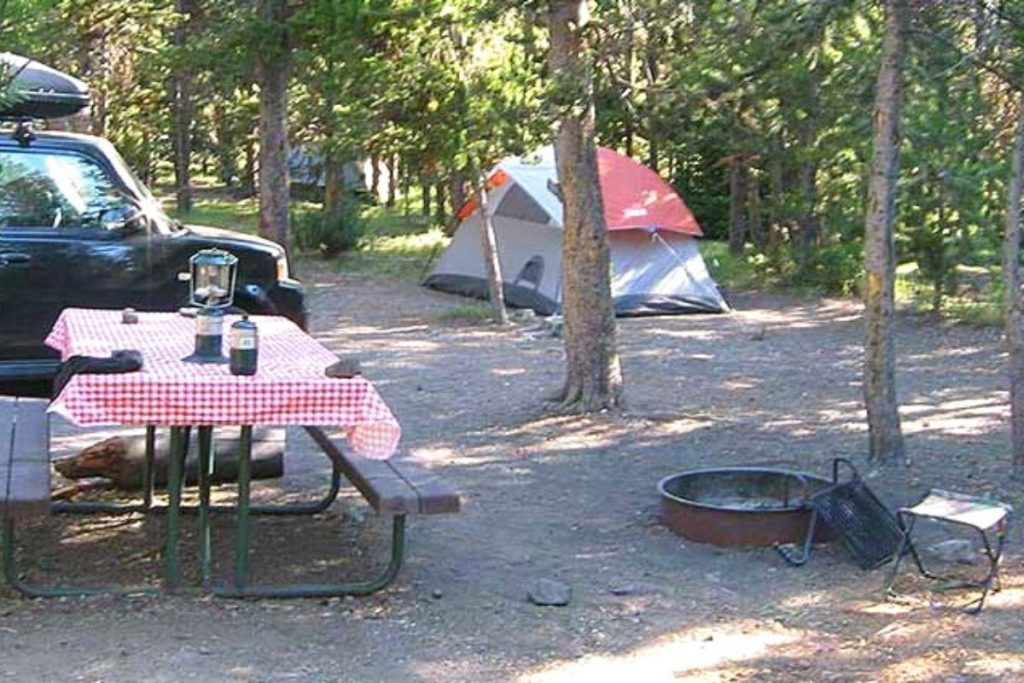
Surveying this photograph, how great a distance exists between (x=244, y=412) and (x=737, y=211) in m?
16.8

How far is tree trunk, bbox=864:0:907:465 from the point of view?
720 centimetres

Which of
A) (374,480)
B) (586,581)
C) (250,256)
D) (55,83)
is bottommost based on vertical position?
(586,581)

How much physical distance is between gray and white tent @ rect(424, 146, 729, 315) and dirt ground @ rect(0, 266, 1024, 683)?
17.3ft

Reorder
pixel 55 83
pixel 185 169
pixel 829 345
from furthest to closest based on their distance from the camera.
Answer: pixel 185 169
pixel 829 345
pixel 55 83

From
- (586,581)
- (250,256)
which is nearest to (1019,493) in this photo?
(586,581)

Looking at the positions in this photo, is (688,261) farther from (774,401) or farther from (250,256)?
(250,256)

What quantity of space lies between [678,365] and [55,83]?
17.2 ft

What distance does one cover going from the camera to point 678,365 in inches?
482

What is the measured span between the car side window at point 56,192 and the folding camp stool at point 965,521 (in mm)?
5279

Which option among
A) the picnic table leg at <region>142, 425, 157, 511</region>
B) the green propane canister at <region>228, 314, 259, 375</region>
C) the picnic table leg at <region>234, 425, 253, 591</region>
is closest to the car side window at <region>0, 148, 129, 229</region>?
the picnic table leg at <region>142, 425, 157, 511</region>

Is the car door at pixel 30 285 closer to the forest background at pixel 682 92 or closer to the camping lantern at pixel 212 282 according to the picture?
the forest background at pixel 682 92

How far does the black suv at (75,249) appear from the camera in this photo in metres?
8.90

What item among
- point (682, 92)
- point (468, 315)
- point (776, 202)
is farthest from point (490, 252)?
point (682, 92)

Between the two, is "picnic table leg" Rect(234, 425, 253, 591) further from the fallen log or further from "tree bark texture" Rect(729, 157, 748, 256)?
"tree bark texture" Rect(729, 157, 748, 256)
